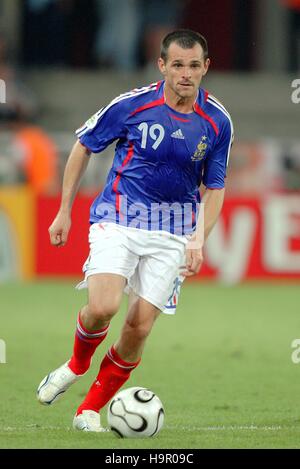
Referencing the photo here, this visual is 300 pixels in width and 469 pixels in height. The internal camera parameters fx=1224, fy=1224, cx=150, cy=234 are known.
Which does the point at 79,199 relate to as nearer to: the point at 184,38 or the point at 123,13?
the point at 123,13

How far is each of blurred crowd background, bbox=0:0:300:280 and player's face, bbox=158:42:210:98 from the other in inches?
421

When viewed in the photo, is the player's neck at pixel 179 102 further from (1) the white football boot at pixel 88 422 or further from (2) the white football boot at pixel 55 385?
(1) the white football boot at pixel 88 422

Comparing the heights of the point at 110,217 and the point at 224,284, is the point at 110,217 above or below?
above

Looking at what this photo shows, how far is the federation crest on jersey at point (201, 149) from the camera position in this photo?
667 cm

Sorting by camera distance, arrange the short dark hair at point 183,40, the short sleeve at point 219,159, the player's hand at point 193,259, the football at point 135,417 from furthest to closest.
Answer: the short sleeve at point 219,159, the short dark hair at point 183,40, the player's hand at point 193,259, the football at point 135,417

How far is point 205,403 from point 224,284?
329 inches

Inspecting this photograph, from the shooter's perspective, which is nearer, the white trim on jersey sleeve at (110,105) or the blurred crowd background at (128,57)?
the white trim on jersey sleeve at (110,105)

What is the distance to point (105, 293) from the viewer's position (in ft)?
21.1

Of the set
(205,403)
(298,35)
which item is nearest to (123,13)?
(298,35)

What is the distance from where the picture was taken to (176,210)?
268 inches

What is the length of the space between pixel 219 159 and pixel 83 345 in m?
1.27

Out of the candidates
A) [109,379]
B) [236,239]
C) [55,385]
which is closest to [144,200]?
[109,379]

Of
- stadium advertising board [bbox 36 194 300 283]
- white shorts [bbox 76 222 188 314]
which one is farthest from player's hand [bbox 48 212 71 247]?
stadium advertising board [bbox 36 194 300 283]

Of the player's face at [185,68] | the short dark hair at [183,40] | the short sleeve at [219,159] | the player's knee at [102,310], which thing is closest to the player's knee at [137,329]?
the player's knee at [102,310]
